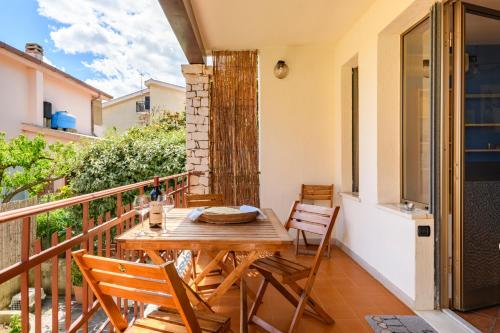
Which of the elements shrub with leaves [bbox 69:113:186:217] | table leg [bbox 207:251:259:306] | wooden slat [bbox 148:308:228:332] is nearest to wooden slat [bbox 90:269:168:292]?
wooden slat [bbox 148:308:228:332]

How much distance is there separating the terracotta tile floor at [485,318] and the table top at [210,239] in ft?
5.28

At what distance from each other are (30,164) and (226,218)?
→ 6.78m

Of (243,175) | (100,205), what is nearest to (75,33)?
(100,205)

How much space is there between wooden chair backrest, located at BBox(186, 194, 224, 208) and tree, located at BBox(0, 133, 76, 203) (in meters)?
4.46

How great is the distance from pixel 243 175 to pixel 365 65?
221 cm

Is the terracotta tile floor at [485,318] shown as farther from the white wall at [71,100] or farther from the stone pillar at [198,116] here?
the white wall at [71,100]

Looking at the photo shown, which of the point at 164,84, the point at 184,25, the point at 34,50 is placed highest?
the point at 34,50

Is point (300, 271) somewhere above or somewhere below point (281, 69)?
below

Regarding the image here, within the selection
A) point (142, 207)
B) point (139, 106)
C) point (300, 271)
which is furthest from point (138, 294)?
point (139, 106)

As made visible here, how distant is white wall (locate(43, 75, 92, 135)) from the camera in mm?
12188

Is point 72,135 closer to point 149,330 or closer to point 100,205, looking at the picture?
point 100,205

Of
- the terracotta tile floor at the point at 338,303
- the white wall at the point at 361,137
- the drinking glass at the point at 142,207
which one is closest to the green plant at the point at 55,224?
the white wall at the point at 361,137

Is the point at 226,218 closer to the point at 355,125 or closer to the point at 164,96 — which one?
the point at 355,125

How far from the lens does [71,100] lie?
1368cm
